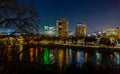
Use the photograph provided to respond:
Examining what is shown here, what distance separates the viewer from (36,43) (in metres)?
9.83

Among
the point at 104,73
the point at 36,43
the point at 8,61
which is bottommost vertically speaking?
the point at 104,73

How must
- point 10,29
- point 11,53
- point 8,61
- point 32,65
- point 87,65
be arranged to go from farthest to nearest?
1. point 87,65
2. point 32,65
3. point 8,61
4. point 11,53
5. point 10,29

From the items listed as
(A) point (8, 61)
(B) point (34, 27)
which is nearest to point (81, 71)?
(A) point (8, 61)

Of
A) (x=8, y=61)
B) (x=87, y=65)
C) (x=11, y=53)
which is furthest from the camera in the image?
(x=87, y=65)

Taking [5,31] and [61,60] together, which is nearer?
[5,31]

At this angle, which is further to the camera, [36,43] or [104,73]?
[104,73]

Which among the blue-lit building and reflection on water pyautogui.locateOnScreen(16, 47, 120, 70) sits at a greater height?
the blue-lit building

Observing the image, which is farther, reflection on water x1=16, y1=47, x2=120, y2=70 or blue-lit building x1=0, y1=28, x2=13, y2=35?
reflection on water x1=16, y1=47, x2=120, y2=70

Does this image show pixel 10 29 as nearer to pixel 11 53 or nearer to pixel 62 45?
pixel 11 53

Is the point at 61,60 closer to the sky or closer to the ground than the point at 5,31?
closer to the ground

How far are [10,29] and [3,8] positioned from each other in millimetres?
748

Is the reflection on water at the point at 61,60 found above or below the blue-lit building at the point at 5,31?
below

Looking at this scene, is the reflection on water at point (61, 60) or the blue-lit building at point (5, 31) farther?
the reflection on water at point (61, 60)

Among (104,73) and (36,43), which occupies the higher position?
(36,43)
